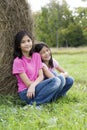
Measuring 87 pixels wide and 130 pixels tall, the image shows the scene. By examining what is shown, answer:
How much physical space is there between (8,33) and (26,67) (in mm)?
623

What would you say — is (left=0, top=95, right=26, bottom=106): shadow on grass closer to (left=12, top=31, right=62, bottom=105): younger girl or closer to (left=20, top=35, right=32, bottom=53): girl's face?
(left=12, top=31, right=62, bottom=105): younger girl

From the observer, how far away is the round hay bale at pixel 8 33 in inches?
216

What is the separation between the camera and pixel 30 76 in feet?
17.1

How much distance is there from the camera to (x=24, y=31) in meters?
5.38

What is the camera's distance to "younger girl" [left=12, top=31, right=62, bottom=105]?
5094 mm

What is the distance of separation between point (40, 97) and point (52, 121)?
3.48 feet

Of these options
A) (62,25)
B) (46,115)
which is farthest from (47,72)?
(62,25)

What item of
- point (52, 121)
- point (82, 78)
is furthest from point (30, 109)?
point (82, 78)

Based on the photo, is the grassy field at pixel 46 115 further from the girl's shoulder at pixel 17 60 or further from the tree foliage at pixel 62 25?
the tree foliage at pixel 62 25

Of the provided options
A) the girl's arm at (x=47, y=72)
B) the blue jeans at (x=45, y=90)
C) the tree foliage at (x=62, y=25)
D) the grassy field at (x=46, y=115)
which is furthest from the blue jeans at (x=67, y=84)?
the tree foliage at (x=62, y=25)

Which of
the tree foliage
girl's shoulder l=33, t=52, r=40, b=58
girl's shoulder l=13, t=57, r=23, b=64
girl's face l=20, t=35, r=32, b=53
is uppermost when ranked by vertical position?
girl's face l=20, t=35, r=32, b=53

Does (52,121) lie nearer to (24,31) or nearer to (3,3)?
(24,31)

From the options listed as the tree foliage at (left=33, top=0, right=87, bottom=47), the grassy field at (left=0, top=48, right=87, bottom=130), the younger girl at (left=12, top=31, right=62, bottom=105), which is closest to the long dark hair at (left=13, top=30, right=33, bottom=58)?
the younger girl at (left=12, top=31, right=62, bottom=105)

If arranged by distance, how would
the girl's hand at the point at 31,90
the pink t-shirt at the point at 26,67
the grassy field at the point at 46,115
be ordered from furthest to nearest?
1. the pink t-shirt at the point at 26,67
2. the girl's hand at the point at 31,90
3. the grassy field at the point at 46,115
